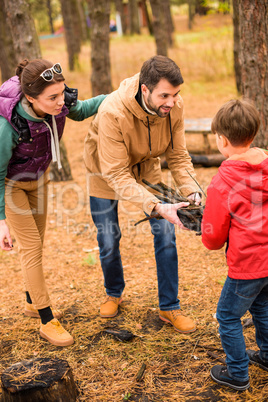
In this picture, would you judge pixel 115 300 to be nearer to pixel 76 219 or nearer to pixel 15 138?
pixel 15 138

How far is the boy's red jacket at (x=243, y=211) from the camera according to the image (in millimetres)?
2289

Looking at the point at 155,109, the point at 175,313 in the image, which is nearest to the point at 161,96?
the point at 155,109

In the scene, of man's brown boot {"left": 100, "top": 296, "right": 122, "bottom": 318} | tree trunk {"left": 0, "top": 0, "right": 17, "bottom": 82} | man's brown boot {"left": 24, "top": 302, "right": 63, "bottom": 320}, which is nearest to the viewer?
man's brown boot {"left": 100, "top": 296, "right": 122, "bottom": 318}

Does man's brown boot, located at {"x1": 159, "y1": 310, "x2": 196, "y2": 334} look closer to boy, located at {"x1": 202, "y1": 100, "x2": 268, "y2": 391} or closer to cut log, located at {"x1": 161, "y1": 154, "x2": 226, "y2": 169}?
boy, located at {"x1": 202, "y1": 100, "x2": 268, "y2": 391}

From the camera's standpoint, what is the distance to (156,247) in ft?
11.0

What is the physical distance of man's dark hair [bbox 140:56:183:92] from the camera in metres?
2.73

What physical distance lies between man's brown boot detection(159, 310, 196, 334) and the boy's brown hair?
168 cm

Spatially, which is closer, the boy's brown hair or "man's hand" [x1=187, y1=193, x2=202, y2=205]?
the boy's brown hair

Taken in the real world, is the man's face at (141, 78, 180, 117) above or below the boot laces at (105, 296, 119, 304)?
above

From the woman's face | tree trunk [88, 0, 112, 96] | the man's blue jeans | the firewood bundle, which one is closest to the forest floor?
the man's blue jeans

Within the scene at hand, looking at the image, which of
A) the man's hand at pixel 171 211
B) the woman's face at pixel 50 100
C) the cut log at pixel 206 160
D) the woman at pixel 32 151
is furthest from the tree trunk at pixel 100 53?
the man's hand at pixel 171 211

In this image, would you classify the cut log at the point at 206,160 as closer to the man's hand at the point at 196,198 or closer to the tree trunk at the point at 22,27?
the tree trunk at the point at 22,27

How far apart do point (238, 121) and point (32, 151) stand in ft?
5.08

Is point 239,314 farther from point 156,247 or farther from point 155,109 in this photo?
point 155,109
